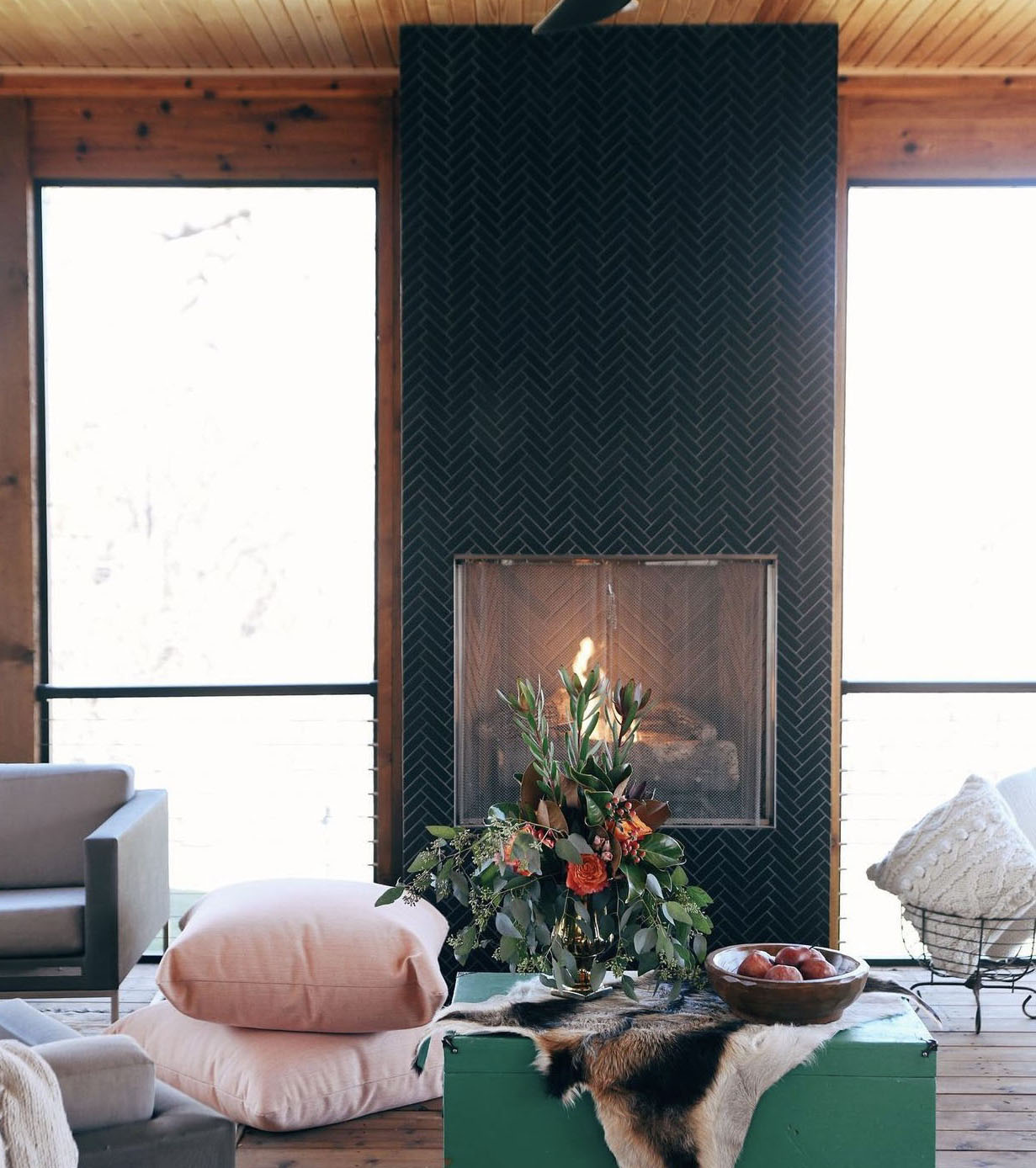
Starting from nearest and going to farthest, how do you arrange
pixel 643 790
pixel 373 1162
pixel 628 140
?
1. pixel 643 790
2. pixel 373 1162
3. pixel 628 140

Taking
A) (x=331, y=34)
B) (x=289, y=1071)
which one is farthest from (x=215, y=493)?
(x=289, y=1071)

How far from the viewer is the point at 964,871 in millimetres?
3273

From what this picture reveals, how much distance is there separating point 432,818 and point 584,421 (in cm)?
141

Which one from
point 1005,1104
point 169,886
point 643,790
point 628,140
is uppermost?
point 628,140

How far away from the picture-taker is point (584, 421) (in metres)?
3.67

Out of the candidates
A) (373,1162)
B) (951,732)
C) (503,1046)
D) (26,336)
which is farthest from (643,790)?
(26,336)

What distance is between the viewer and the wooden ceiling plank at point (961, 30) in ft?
11.4

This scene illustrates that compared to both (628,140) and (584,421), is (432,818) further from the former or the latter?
(628,140)

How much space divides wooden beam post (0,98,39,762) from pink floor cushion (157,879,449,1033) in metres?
1.60

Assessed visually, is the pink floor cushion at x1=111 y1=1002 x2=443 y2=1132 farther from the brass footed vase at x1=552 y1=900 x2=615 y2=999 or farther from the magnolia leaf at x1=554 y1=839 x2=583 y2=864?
the magnolia leaf at x1=554 y1=839 x2=583 y2=864

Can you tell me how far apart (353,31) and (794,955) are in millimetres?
3148

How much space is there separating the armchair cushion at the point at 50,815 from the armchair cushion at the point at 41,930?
1.06 feet

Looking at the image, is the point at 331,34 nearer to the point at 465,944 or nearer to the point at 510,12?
the point at 510,12

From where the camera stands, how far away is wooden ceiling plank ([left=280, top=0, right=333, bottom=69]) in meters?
3.44
